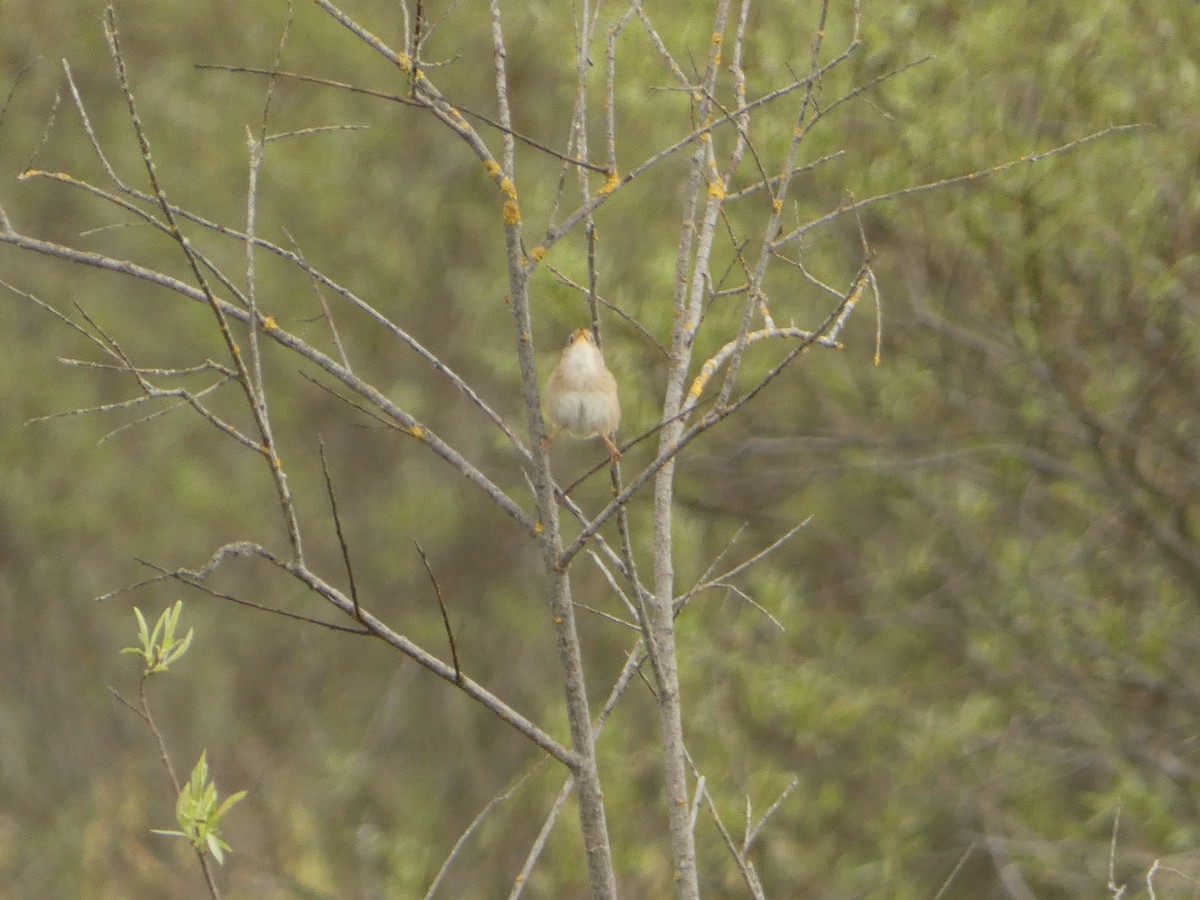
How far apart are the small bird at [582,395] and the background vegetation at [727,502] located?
4.49 feet

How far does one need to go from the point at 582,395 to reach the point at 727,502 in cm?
581

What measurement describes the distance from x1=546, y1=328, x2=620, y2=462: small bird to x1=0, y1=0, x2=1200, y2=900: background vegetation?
1369 millimetres

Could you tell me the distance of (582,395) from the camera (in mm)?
3865

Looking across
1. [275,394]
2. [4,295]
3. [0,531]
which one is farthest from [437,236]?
[0,531]

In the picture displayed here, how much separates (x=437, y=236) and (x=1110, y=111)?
6.74 metres

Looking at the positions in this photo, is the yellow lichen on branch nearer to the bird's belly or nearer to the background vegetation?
the background vegetation

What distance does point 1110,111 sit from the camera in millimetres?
6285

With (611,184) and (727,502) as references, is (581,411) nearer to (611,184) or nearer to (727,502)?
(611,184)

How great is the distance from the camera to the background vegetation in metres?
6.61

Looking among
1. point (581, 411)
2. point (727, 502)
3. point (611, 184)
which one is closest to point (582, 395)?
point (581, 411)

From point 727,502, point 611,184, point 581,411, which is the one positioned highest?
point 611,184

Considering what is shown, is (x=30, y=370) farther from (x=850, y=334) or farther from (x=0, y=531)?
(x=850, y=334)

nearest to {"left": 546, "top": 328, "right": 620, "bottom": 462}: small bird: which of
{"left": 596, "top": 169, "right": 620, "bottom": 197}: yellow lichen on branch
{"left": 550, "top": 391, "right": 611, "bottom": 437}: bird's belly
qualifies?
{"left": 550, "top": 391, "right": 611, "bottom": 437}: bird's belly

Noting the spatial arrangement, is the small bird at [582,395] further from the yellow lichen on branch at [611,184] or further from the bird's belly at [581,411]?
the yellow lichen on branch at [611,184]
